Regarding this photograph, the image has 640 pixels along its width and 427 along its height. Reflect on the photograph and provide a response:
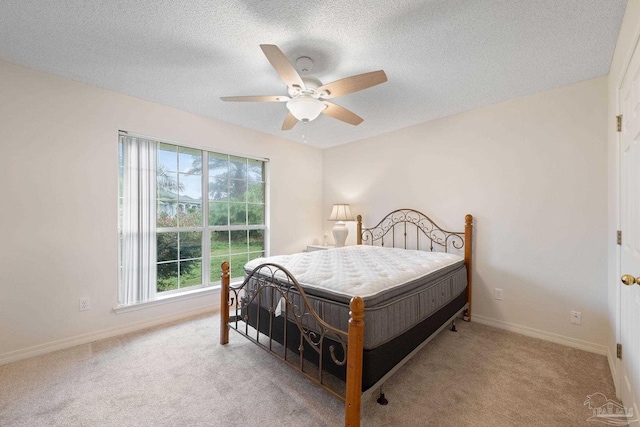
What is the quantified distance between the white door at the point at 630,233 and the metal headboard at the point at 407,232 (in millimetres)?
1419

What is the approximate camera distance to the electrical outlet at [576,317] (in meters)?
2.47

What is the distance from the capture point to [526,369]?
2129 mm

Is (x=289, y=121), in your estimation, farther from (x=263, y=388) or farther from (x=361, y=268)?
(x=263, y=388)

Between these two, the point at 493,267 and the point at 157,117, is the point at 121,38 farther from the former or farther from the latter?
the point at 493,267

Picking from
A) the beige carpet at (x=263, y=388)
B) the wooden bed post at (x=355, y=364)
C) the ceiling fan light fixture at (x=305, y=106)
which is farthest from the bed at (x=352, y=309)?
the ceiling fan light fixture at (x=305, y=106)

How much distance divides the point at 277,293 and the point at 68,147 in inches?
93.5

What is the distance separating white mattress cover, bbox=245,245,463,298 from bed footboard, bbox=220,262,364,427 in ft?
0.50

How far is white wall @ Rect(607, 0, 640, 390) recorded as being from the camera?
5.06ft

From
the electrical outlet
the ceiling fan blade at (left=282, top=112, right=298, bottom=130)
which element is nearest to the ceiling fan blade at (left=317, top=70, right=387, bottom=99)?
the ceiling fan blade at (left=282, top=112, right=298, bottom=130)

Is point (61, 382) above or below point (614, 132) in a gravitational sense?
below

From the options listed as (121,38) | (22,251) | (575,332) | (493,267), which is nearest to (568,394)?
(575,332)

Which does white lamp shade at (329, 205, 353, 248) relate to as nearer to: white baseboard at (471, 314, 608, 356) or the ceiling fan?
white baseboard at (471, 314, 608, 356)

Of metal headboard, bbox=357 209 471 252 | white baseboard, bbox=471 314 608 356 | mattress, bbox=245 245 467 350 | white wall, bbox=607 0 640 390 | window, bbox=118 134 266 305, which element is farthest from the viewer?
metal headboard, bbox=357 209 471 252

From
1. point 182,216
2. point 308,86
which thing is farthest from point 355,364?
point 182,216
